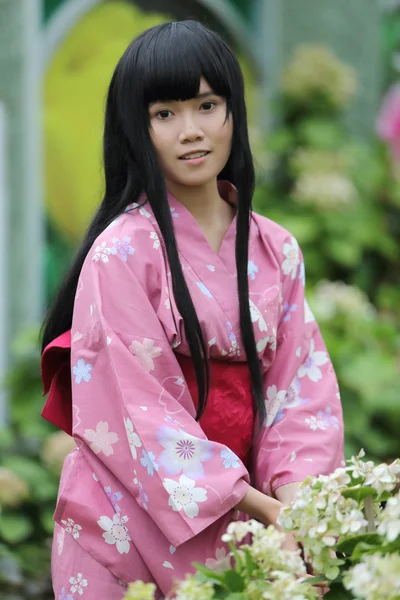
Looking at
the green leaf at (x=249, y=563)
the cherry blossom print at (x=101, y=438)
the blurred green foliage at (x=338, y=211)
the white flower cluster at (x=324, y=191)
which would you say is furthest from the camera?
the white flower cluster at (x=324, y=191)

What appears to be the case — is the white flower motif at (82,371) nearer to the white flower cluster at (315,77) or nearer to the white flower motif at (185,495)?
the white flower motif at (185,495)

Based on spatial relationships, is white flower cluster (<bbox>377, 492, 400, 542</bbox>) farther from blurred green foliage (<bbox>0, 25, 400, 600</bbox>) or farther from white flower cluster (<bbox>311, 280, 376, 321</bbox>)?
white flower cluster (<bbox>311, 280, 376, 321</bbox>)

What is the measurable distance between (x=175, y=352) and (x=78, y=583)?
523 millimetres

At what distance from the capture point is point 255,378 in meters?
2.38

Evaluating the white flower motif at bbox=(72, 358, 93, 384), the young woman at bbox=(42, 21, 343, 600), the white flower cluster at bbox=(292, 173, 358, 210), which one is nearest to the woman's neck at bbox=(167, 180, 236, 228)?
the young woman at bbox=(42, 21, 343, 600)

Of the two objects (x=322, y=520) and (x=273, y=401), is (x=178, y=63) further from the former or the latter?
(x=322, y=520)

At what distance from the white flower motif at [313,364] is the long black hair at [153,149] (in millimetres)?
138

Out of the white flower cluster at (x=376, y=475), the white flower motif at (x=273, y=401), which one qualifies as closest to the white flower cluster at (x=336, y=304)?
the white flower motif at (x=273, y=401)

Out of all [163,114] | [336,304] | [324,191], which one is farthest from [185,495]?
[324,191]

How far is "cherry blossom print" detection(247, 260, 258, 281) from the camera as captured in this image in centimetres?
240

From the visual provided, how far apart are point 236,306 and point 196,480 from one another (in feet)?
1.36

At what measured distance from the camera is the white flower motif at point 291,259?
98.2 inches

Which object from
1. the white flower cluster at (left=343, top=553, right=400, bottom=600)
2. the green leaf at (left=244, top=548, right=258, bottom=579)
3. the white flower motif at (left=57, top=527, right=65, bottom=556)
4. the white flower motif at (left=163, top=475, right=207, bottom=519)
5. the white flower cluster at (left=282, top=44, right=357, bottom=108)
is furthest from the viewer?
the white flower cluster at (left=282, top=44, right=357, bottom=108)

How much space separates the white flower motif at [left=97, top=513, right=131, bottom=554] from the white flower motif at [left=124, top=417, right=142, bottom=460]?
162 mm
